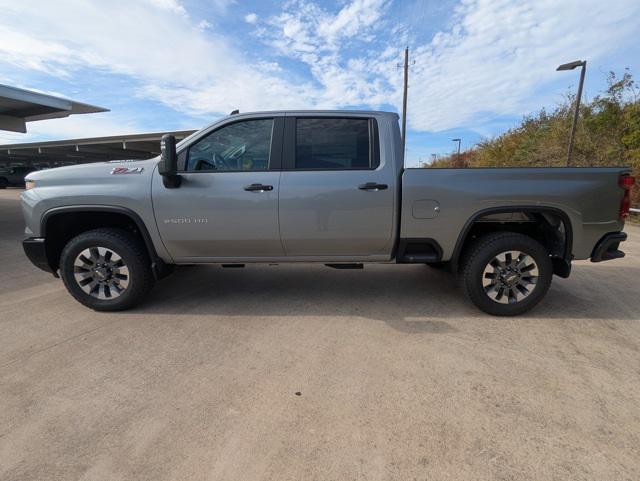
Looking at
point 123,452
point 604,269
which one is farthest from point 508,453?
point 604,269

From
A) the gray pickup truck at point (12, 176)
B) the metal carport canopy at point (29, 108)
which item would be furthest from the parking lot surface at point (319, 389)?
the gray pickup truck at point (12, 176)

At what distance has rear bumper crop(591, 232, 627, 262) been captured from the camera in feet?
11.3

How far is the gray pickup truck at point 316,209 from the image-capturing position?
340cm

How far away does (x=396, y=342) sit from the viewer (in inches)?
120

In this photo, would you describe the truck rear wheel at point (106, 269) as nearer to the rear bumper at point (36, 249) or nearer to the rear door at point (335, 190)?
the rear bumper at point (36, 249)

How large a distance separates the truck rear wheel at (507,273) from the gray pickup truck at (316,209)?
11mm

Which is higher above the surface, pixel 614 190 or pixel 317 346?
pixel 614 190

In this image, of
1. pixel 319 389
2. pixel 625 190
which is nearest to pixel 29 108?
pixel 319 389

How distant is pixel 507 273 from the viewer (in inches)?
138

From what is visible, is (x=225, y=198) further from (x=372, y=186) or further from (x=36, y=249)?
(x=36, y=249)

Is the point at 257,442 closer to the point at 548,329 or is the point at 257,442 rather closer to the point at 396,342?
the point at 396,342

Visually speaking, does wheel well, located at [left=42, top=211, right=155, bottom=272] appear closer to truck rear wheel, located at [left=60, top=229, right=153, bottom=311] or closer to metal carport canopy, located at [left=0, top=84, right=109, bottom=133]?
truck rear wheel, located at [left=60, top=229, right=153, bottom=311]

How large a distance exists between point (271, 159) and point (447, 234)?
1905 mm

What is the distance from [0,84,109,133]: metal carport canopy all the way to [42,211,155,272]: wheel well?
9198 mm
